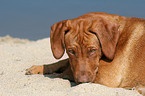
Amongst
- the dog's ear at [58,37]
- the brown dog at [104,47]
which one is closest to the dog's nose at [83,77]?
the brown dog at [104,47]

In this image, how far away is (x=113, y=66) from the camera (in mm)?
5047

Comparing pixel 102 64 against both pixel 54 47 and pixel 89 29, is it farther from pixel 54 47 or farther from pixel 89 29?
pixel 54 47

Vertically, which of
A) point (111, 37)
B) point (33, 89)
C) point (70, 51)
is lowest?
point (33, 89)

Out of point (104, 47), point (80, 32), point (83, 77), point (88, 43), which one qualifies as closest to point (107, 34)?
point (104, 47)

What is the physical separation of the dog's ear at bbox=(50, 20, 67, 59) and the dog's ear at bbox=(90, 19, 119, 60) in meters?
0.76

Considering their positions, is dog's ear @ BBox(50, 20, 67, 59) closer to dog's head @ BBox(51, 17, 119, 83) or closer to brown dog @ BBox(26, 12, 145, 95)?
brown dog @ BBox(26, 12, 145, 95)

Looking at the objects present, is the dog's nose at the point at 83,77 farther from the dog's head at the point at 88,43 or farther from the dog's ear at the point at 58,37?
the dog's ear at the point at 58,37

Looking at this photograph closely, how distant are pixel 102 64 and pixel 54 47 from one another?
120 cm

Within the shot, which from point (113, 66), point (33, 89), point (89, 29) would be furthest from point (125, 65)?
point (33, 89)

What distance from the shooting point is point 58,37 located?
524 cm

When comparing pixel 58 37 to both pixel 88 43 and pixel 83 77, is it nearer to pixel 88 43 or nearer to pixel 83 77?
pixel 88 43

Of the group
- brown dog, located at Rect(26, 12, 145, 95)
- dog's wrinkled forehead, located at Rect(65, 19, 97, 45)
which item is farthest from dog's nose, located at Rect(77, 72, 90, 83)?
dog's wrinkled forehead, located at Rect(65, 19, 97, 45)

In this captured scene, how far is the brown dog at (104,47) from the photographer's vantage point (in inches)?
186

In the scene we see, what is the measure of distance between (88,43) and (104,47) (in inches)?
14.8
